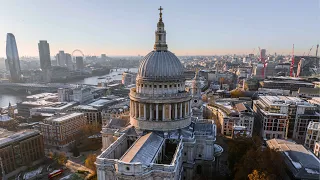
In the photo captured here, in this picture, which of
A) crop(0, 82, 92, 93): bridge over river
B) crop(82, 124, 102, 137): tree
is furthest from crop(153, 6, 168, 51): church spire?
crop(0, 82, 92, 93): bridge over river

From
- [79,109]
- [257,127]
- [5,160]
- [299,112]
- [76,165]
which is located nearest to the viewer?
[5,160]

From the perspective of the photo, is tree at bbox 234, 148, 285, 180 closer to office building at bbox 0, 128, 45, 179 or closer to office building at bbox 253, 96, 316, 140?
office building at bbox 253, 96, 316, 140

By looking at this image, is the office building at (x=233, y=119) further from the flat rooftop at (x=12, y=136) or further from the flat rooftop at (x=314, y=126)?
the flat rooftop at (x=12, y=136)

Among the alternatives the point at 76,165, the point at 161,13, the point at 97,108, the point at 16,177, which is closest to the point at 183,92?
the point at 161,13

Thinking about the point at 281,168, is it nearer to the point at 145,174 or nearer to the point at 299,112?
the point at 145,174

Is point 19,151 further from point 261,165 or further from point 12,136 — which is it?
point 261,165

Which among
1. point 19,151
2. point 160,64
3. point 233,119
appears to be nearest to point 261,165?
point 160,64
